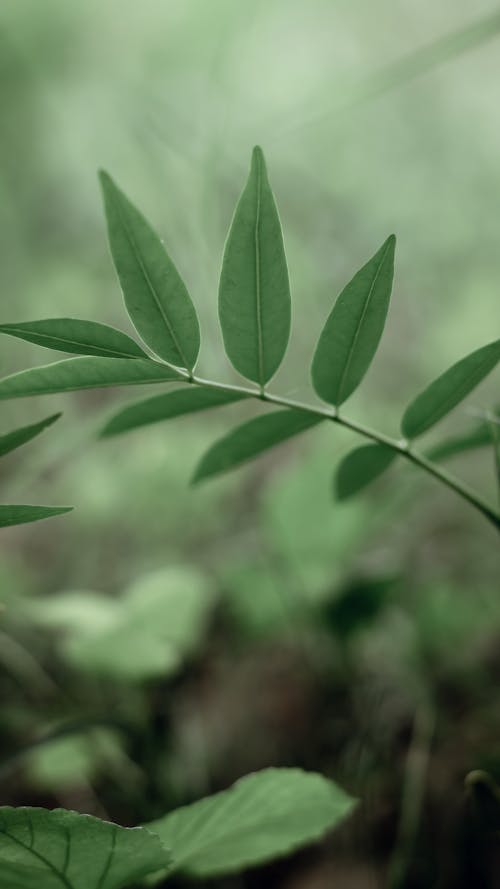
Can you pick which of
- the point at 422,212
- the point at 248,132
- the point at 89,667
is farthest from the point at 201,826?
the point at 248,132

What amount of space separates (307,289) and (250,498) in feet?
2.11

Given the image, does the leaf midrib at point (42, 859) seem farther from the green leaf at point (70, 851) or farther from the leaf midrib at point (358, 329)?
the leaf midrib at point (358, 329)

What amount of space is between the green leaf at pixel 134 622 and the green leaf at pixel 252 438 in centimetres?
33

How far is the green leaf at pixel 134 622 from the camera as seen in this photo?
2.54 feet

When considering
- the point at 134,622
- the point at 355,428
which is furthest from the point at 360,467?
the point at 134,622

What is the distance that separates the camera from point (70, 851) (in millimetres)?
330

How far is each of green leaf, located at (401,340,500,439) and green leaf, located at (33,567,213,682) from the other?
0.46 metres

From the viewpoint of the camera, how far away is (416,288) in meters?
2.02

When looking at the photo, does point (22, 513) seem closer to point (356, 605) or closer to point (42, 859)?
point (42, 859)

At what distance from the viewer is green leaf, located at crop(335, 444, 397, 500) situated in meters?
0.50

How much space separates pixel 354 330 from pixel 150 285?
128mm

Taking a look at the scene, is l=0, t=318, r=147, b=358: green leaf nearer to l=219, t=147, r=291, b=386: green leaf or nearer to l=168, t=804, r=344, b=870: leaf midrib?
l=219, t=147, r=291, b=386: green leaf

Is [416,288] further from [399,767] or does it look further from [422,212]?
[399,767]

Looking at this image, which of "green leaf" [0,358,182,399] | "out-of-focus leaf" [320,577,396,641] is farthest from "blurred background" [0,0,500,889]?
"green leaf" [0,358,182,399]
